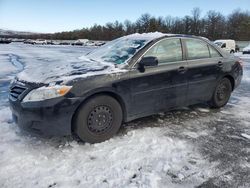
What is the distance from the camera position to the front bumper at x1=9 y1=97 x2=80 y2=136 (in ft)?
12.3

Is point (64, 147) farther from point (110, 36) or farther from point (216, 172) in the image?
point (110, 36)

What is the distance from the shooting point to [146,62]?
4.43 metres

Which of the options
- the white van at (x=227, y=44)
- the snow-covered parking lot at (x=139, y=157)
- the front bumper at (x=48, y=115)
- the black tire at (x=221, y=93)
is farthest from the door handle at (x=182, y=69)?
the white van at (x=227, y=44)

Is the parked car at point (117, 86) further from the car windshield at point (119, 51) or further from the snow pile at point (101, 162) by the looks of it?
the snow pile at point (101, 162)

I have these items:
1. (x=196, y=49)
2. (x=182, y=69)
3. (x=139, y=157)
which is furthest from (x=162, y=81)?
(x=139, y=157)

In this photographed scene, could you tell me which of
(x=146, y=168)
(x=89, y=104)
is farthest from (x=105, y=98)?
(x=146, y=168)

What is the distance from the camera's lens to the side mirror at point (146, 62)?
4.43m

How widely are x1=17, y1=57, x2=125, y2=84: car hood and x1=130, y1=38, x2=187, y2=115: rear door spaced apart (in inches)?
17.1

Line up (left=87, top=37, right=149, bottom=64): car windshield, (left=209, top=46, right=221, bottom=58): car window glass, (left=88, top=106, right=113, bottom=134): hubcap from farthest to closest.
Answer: (left=209, top=46, right=221, bottom=58): car window glass < (left=87, top=37, right=149, bottom=64): car windshield < (left=88, top=106, right=113, bottom=134): hubcap

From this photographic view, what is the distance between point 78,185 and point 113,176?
413mm

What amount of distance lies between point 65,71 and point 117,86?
2.55 ft

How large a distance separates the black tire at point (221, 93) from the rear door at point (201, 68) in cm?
19

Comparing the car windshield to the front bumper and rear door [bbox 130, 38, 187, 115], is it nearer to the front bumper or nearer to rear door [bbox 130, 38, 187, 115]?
rear door [bbox 130, 38, 187, 115]

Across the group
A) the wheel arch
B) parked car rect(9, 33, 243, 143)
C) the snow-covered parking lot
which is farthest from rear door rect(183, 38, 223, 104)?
the wheel arch
